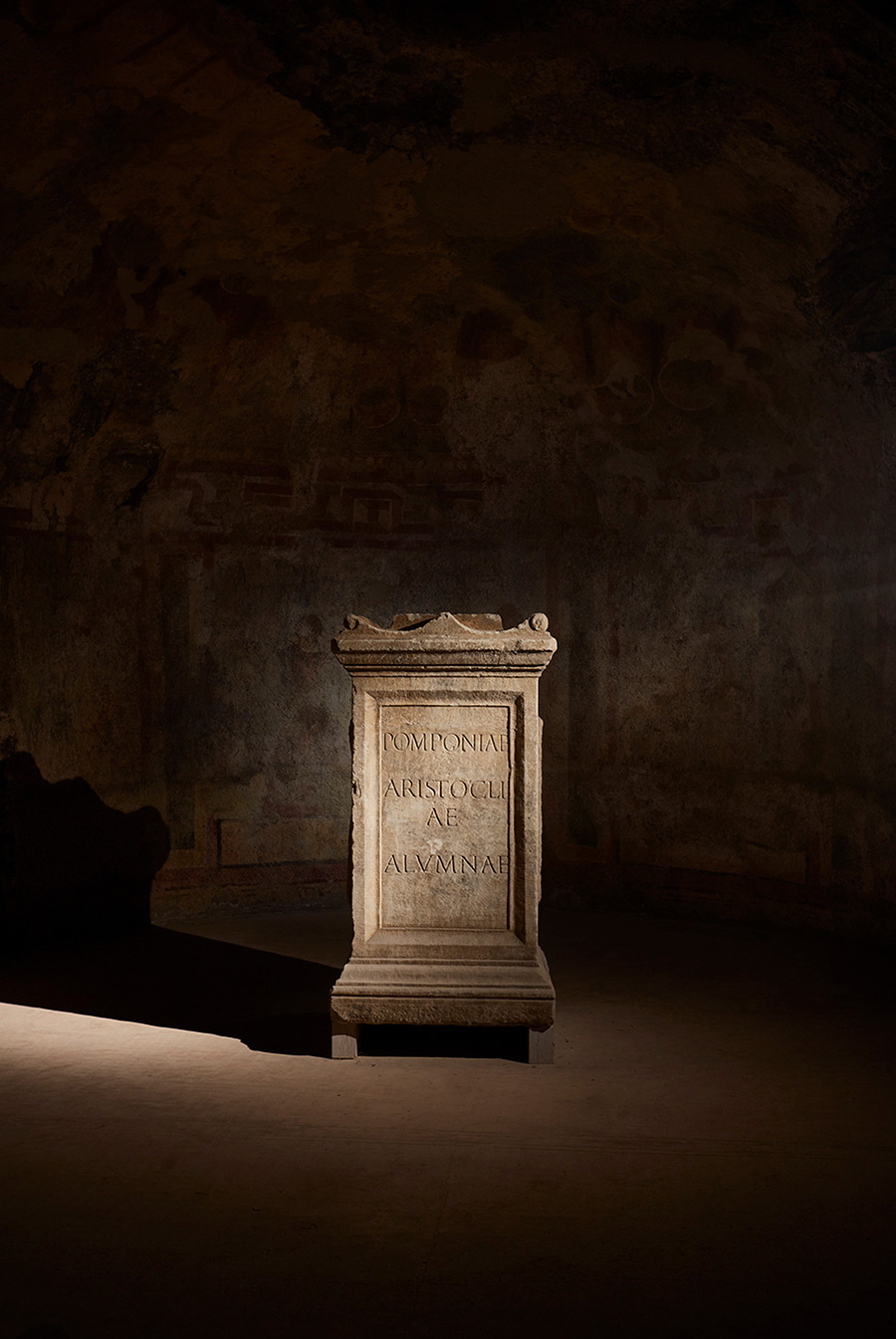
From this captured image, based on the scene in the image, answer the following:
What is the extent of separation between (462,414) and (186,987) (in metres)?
4.19

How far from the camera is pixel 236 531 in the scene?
23.8 feet

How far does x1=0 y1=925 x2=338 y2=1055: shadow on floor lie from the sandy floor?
0.09ft

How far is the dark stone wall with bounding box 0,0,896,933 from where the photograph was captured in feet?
16.4

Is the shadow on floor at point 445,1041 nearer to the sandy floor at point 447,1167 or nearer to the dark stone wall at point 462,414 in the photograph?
the sandy floor at point 447,1167

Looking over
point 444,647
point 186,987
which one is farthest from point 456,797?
point 186,987

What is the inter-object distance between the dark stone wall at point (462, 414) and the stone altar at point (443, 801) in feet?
8.94

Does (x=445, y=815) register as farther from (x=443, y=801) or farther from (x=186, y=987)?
(x=186, y=987)

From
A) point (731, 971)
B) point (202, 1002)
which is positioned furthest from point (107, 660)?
point (731, 971)

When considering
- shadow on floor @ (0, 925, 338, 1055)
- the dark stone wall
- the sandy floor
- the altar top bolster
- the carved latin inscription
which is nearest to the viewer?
the sandy floor

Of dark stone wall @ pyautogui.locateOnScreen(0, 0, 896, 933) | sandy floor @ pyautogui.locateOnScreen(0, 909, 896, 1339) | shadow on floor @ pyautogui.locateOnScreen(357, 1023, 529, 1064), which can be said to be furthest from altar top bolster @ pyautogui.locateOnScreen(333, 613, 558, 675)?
dark stone wall @ pyautogui.locateOnScreen(0, 0, 896, 933)

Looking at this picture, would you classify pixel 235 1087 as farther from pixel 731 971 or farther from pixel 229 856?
pixel 229 856

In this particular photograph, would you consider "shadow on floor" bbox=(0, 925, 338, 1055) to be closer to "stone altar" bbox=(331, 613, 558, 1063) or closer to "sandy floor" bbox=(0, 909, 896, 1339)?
"sandy floor" bbox=(0, 909, 896, 1339)

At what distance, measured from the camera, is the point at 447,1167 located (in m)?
3.26

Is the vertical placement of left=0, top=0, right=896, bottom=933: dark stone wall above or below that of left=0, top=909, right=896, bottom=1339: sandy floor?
above
